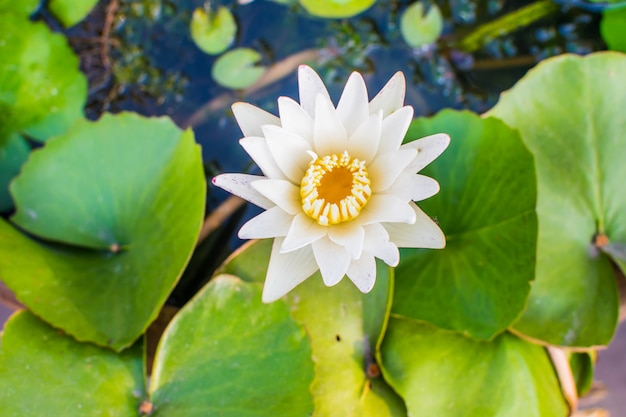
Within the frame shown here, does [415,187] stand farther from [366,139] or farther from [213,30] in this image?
[213,30]

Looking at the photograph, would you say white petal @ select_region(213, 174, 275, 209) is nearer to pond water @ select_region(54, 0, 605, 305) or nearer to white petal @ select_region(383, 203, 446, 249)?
white petal @ select_region(383, 203, 446, 249)

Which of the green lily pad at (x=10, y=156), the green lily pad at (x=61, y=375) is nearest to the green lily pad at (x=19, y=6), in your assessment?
the green lily pad at (x=10, y=156)

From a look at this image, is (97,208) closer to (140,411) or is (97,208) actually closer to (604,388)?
(140,411)

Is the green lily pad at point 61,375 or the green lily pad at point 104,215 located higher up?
the green lily pad at point 104,215

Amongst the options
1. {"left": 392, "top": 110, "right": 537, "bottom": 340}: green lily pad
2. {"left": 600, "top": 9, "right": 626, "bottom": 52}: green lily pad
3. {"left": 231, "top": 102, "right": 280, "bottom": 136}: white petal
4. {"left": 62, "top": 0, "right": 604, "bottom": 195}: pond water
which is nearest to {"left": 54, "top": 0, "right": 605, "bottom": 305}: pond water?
{"left": 62, "top": 0, "right": 604, "bottom": 195}: pond water

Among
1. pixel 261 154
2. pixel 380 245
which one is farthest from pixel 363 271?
pixel 261 154

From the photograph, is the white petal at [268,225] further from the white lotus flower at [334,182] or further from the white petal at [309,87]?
the white petal at [309,87]

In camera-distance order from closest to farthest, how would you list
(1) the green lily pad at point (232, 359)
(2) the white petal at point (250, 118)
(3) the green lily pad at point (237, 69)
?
(2) the white petal at point (250, 118) → (1) the green lily pad at point (232, 359) → (3) the green lily pad at point (237, 69)
